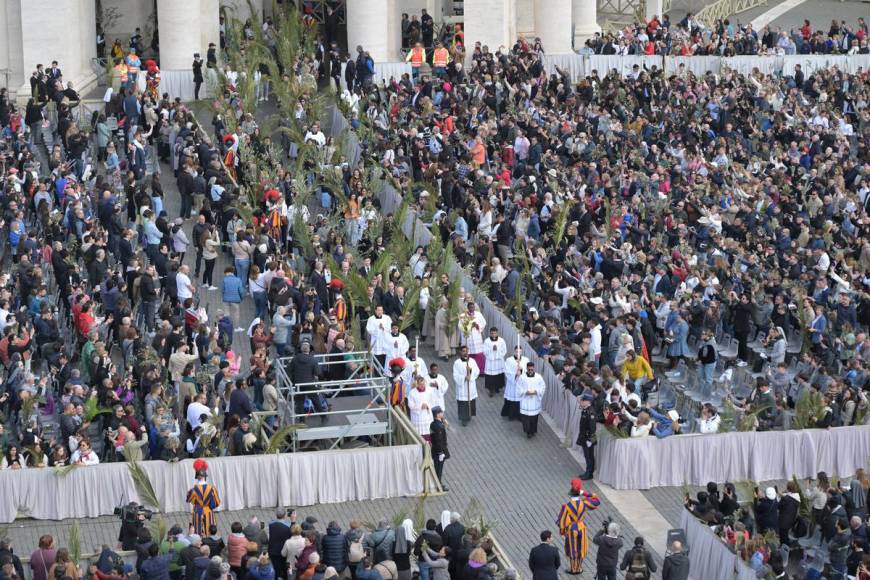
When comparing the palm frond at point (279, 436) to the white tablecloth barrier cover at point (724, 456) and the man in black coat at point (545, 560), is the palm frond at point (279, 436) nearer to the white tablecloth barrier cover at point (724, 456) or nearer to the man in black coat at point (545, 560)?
the white tablecloth barrier cover at point (724, 456)

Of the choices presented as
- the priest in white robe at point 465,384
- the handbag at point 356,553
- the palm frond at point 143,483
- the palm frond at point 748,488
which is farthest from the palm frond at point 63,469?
the palm frond at point 748,488

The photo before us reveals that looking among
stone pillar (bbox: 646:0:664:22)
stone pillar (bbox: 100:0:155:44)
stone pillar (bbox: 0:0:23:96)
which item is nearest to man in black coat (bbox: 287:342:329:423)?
stone pillar (bbox: 0:0:23:96)

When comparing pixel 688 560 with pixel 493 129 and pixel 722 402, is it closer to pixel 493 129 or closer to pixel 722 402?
pixel 722 402

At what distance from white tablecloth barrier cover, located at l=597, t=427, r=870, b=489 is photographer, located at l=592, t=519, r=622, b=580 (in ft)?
11.6

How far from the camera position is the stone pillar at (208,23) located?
51.7m

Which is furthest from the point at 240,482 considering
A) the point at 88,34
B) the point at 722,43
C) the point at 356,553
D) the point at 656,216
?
the point at 722,43

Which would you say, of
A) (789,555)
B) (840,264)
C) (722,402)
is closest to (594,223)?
(840,264)

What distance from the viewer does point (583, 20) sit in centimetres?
5800

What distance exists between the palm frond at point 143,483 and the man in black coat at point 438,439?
4.04 metres

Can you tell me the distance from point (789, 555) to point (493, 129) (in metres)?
19.0

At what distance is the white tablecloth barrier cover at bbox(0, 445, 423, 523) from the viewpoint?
28.0m

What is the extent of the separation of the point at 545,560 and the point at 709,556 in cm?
250

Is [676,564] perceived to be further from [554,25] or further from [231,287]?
[554,25]

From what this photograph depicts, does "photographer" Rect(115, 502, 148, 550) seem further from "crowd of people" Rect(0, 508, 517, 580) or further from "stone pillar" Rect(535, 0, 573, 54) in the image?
"stone pillar" Rect(535, 0, 573, 54)
